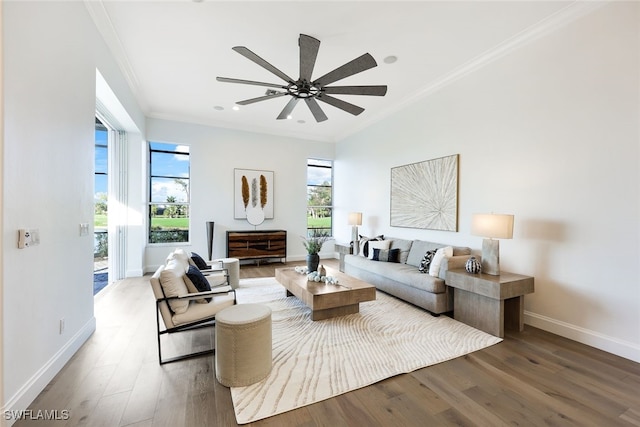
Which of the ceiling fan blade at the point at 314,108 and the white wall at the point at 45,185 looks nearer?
the white wall at the point at 45,185

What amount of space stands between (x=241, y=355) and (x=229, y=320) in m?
0.28

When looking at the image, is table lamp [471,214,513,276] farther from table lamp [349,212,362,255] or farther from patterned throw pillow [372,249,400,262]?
table lamp [349,212,362,255]

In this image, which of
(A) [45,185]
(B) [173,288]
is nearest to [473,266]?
(B) [173,288]

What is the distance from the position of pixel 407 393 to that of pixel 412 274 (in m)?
1.88

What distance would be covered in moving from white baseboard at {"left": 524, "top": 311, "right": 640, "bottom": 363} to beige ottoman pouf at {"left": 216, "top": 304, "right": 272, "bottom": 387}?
3.15 m

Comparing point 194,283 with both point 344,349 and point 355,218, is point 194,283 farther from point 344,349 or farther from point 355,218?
point 355,218

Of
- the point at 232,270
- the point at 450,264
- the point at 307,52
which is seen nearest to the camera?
the point at 307,52

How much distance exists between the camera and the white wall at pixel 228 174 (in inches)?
240

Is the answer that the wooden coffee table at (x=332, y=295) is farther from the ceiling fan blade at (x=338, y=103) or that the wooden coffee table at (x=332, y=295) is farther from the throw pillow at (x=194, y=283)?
the ceiling fan blade at (x=338, y=103)

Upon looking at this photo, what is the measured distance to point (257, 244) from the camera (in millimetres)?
6414

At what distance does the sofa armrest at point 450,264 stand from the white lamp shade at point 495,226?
1.64ft

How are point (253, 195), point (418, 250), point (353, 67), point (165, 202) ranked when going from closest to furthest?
point (353, 67) → point (418, 250) → point (165, 202) → point (253, 195)

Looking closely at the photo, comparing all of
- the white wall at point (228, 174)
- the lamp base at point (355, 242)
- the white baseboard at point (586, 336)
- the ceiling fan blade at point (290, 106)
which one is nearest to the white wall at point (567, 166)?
the white baseboard at point (586, 336)

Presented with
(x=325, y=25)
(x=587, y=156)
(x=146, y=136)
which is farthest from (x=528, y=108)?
(x=146, y=136)
